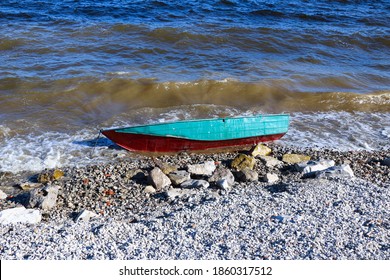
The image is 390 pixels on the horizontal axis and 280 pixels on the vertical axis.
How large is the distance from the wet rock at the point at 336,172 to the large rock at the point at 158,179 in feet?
12.7

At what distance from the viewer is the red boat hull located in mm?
13086

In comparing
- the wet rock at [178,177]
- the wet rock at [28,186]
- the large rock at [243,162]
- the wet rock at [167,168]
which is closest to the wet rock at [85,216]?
the wet rock at [178,177]

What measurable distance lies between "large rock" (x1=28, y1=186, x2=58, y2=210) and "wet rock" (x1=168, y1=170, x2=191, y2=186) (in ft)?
9.35

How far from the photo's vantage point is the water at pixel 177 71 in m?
15.0

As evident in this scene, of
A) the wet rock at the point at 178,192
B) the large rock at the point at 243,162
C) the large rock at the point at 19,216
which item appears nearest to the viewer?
the large rock at the point at 19,216

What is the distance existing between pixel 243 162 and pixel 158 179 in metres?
2.64

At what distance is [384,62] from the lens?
2295 centimetres

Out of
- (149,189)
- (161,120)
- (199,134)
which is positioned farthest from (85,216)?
(161,120)

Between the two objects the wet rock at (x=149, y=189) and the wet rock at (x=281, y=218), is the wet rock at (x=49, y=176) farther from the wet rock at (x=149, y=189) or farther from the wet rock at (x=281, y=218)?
the wet rock at (x=281, y=218)

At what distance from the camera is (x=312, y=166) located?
1192cm

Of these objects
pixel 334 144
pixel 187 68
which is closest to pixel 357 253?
pixel 334 144

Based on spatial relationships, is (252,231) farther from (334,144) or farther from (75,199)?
(334,144)

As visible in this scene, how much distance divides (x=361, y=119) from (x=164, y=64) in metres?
9.16

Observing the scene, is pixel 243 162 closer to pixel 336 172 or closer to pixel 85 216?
pixel 336 172
